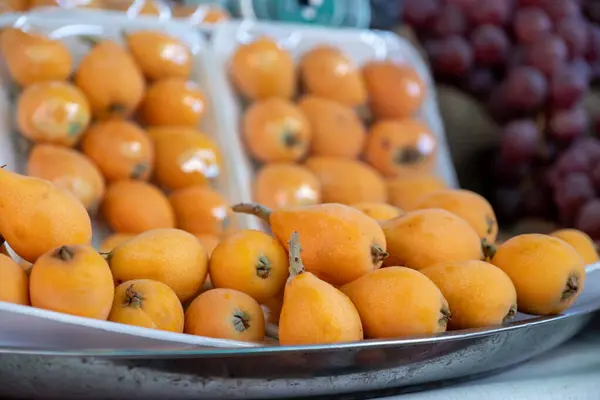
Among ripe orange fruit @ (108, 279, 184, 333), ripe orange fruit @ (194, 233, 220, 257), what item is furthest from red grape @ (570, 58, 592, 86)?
ripe orange fruit @ (108, 279, 184, 333)

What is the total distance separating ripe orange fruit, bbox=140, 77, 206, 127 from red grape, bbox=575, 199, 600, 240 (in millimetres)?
628

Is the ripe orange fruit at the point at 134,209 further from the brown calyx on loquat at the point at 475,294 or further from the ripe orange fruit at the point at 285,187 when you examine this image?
the brown calyx on loquat at the point at 475,294

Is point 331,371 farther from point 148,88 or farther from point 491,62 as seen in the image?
point 491,62

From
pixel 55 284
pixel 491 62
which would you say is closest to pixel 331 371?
pixel 55 284

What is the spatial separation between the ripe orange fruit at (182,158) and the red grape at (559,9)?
0.77m

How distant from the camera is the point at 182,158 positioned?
3.80 feet

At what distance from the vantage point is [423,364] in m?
0.55

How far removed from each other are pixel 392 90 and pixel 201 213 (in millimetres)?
469

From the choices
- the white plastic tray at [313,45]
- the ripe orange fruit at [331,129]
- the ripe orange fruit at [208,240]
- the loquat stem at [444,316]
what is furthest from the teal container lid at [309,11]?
the loquat stem at [444,316]

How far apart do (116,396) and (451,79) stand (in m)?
1.22

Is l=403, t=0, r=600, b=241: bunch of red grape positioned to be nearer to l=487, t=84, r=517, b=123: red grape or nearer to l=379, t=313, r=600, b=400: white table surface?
l=487, t=84, r=517, b=123: red grape

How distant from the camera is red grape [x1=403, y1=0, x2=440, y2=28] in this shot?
155 cm

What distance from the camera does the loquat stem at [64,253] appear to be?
50cm

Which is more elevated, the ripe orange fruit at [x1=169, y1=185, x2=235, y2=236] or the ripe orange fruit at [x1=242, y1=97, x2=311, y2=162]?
the ripe orange fruit at [x1=242, y1=97, x2=311, y2=162]
